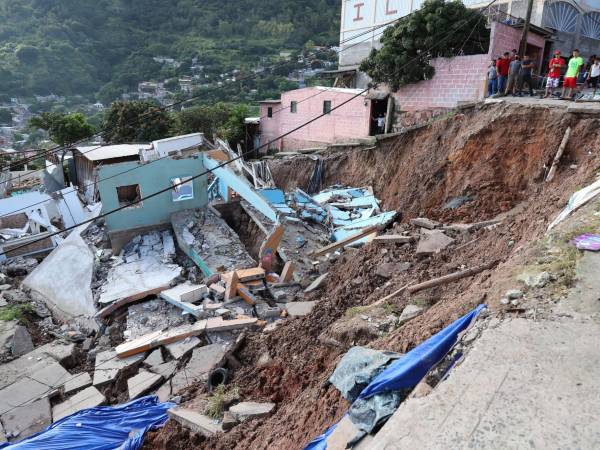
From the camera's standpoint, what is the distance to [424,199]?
40.8 feet

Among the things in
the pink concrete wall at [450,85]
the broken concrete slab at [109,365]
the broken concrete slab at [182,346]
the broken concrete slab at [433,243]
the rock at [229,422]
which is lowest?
the broken concrete slab at [109,365]

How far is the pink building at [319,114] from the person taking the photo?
61.6ft

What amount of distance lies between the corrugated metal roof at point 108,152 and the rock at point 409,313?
18200 mm

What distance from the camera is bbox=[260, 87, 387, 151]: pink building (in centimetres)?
1877

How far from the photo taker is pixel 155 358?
8.28m

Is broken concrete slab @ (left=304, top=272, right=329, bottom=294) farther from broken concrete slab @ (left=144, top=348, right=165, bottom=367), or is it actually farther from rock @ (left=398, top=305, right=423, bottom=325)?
rock @ (left=398, top=305, right=423, bottom=325)

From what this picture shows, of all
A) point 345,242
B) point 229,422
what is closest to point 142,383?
point 229,422

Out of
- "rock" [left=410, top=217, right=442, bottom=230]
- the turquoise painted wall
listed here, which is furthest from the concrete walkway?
the turquoise painted wall

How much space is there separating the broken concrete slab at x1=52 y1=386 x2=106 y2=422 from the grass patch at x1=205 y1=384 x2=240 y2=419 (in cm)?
303

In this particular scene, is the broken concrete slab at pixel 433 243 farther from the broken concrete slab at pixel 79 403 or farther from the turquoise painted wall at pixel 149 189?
the turquoise painted wall at pixel 149 189

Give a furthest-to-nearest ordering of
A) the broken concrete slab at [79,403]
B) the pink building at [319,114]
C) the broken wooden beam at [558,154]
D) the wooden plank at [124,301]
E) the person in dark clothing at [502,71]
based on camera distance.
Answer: the pink building at [319,114] < the person in dark clothing at [502,71] < the wooden plank at [124,301] < the broken wooden beam at [558,154] < the broken concrete slab at [79,403]

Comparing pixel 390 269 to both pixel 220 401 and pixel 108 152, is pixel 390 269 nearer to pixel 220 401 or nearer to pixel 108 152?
pixel 220 401

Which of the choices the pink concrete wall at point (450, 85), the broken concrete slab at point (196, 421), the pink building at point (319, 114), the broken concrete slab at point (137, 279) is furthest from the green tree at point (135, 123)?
the broken concrete slab at point (196, 421)

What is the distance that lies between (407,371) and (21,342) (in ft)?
31.9
